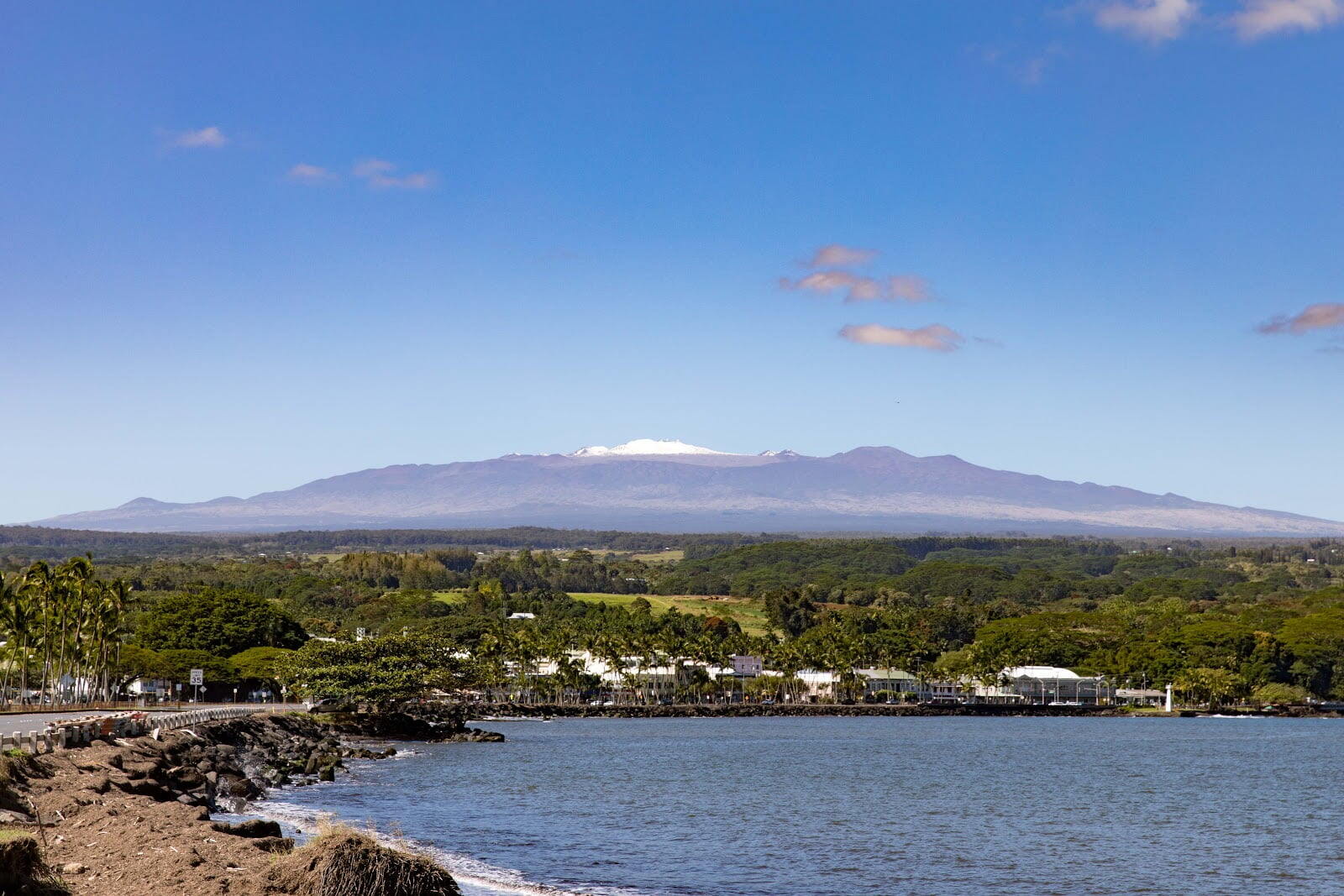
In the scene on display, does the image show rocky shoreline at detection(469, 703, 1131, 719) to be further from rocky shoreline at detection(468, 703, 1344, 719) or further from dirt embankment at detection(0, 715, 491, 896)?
dirt embankment at detection(0, 715, 491, 896)

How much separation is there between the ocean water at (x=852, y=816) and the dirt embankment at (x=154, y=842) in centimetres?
464

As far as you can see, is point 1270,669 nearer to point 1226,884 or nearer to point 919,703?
point 919,703

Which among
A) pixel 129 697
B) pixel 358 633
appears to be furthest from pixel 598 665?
pixel 129 697

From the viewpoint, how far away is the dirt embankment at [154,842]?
21.6 m

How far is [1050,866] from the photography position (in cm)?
3850

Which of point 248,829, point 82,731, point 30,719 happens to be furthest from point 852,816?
point 30,719

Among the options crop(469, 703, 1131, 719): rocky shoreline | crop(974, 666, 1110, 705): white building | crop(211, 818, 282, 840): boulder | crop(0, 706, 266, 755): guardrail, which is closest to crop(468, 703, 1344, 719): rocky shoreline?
crop(469, 703, 1131, 719): rocky shoreline

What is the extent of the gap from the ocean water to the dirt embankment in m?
4.64

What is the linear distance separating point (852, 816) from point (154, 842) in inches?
1160

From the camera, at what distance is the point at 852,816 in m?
51.0

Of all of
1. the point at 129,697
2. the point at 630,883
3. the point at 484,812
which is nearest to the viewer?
the point at 630,883

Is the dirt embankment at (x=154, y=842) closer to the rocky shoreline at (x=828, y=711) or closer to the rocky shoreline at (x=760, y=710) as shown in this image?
the rocky shoreline at (x=828, y=711)

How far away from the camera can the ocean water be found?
36281 mm

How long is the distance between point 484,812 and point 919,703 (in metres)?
129
